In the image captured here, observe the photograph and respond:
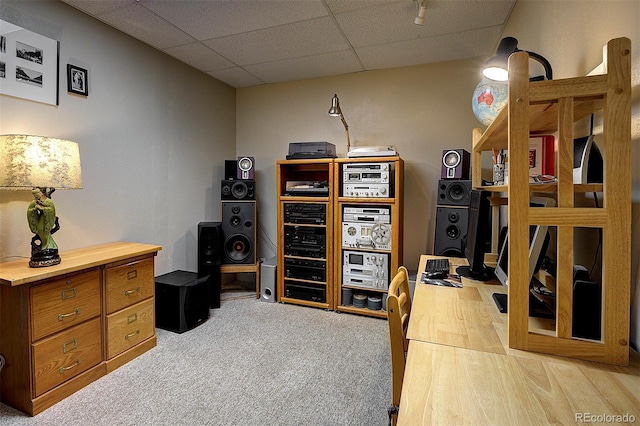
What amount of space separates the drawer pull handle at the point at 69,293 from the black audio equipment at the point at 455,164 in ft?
8.96

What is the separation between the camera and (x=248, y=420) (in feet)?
5.26

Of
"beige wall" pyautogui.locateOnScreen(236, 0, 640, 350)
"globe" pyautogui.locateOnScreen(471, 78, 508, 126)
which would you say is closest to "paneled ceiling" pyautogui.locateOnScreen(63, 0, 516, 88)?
"beige wall" pyautogui.locateOnScreen(236, 0, 640, 350)

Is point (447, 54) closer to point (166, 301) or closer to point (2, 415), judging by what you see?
point (166, 301)

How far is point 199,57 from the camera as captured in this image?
3021 millimetres

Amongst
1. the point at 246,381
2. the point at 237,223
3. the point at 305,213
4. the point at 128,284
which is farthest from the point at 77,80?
the point at 246,381

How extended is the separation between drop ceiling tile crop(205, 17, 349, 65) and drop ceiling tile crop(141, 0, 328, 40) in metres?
0.10

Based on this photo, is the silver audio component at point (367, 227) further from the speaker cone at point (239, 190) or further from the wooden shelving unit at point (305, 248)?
the speaker cone at point (239, 190)

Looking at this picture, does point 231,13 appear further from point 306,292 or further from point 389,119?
point 306,292

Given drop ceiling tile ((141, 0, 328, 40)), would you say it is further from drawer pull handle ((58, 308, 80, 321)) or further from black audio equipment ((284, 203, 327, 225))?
drawer pull handle ((58, 308, 80, 321))

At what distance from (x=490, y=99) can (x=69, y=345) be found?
265cm

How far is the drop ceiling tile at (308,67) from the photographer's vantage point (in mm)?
3021

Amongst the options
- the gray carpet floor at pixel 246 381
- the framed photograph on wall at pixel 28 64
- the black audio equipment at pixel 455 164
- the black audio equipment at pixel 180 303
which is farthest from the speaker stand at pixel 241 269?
the black audio equipment at pixel 455 164

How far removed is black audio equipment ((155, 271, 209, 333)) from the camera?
255cm

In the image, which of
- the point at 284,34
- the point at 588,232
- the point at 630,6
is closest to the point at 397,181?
the point at 284,34
